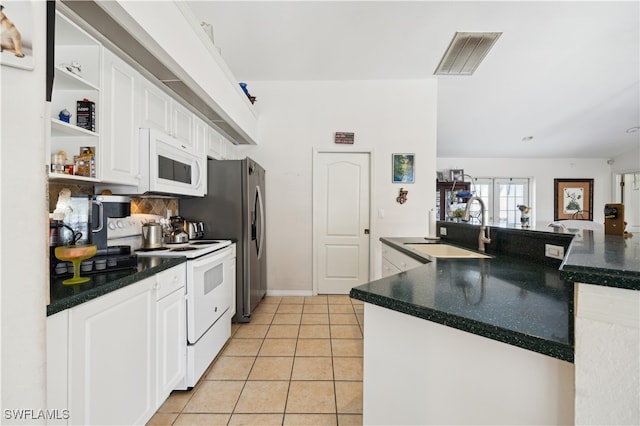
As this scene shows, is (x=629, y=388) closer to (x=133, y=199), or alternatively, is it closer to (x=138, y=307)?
(x=138, y=307)

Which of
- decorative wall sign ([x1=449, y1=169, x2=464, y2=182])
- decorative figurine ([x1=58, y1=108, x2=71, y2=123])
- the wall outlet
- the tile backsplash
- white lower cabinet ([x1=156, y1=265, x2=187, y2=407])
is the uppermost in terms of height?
decorative wall sign ([x1=449, y1=169, x2=464, y2=182])

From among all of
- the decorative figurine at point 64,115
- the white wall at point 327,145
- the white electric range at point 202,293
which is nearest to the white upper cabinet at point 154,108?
the decorative figurine at point 64,115

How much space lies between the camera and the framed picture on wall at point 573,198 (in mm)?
6520

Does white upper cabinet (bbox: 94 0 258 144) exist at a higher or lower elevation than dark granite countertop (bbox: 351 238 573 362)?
higher

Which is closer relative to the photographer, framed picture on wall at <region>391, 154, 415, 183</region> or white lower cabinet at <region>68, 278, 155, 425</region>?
white lower cabinet at <region>68, 278, 155, 425</region>

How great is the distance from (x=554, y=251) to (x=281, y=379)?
5.92 ft

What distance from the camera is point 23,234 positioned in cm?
53

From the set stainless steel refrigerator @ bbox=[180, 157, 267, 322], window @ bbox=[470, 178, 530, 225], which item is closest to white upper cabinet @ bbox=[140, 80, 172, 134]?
stainless steel refrigerator @ bbox=[180, 157, 267, 322]

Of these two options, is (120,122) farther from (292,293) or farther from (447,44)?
(447,44)

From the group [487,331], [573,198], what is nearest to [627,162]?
[573,198]

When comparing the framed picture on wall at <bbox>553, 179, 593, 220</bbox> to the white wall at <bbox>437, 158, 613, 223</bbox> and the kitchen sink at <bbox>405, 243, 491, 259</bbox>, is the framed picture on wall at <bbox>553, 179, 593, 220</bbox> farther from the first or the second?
the kitchen sink at <bbox>405, 243, 491, 259</bbox>

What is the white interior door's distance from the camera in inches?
138

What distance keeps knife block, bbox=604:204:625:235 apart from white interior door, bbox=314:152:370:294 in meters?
2.27

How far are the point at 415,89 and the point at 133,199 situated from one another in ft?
11.2
